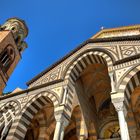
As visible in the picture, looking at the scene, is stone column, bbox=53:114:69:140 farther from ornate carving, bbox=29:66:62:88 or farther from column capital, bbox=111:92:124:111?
ornate carving, bbox=29:66:62:88

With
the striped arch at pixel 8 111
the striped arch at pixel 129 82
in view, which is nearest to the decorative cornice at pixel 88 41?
the striped arch at pixel 8 111

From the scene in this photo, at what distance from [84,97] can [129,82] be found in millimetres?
3910

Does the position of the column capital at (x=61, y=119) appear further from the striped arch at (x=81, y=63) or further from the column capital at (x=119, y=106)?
the column capital at (x=119, y=106)

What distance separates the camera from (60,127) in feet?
24.9

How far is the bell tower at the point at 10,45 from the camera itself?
60.5 ft

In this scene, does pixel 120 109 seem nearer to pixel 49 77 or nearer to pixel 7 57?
pixel 49 77

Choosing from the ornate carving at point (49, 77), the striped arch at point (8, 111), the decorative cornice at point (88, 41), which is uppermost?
the decorative cornice at point (88, 41)

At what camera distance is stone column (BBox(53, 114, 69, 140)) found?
7.28 meters

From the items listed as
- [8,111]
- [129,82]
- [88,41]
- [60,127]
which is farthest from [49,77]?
[129,82]

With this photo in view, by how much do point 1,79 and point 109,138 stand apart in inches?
468

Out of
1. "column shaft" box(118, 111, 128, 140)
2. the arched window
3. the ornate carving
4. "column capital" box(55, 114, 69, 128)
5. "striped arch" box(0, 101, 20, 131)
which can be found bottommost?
"column shaft" box(118, 111, 128, 140)

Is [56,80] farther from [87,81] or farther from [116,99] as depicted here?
[116,99]

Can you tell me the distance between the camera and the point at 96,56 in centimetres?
954

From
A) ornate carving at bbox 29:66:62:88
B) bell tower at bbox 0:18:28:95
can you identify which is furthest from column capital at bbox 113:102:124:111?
bell tower at bbox 0:18:28:95
